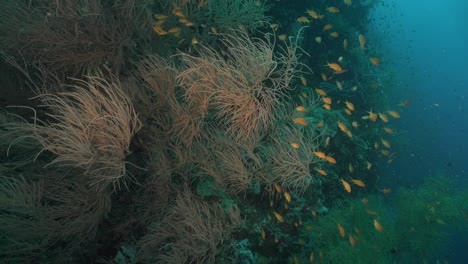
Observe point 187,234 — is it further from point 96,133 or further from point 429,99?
point 429,99

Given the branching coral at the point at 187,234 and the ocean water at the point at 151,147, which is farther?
the branching coral at the point at 187,234

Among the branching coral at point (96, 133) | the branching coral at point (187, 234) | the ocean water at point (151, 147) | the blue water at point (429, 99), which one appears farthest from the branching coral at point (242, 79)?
the blue water at point (429, 99)

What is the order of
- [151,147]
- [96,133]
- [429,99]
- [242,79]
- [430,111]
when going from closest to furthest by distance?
[96,133] < [242,79] < [151,147] < [430,111] < [429,99]

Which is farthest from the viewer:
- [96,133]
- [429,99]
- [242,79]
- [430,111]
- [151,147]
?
[429,99]

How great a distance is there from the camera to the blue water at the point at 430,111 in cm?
1302

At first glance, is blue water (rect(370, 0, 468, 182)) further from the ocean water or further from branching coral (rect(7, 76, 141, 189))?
branching coral (rect(7, 76, 141, 189))

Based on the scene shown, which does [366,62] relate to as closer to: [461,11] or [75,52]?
[75,52]

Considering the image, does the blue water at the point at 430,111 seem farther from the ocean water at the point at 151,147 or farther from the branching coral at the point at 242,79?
the branching coral at the point at 242,79

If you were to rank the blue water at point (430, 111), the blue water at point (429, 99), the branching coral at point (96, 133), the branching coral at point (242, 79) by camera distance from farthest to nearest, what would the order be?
the blue water at point (429, 99)
the blue water at point (430, 111)
the branching coral at point (242, 79)
the branching coral at point (96, 133)

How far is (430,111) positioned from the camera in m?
18.4

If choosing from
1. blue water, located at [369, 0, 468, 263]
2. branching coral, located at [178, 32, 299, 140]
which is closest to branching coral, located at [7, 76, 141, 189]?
branching coral, located at [178, 32, 299, 140]

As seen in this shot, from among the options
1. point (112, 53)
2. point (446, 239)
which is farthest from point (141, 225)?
point (446, 239)

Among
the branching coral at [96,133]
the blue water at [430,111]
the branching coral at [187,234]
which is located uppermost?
the branching coral at [96,133]

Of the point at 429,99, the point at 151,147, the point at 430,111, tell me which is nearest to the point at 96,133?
the point at 151,147
